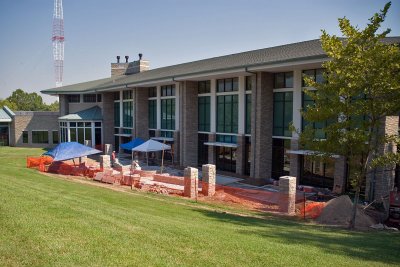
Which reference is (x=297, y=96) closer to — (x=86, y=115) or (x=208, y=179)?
(x=208, y=179)

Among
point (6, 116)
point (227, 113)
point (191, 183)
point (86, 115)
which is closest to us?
point (191, 183)

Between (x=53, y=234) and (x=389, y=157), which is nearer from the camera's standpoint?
(x=53, y=234)

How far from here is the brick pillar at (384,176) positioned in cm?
1658

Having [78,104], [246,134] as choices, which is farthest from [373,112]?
[78,104]

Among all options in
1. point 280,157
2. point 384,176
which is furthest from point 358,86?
point 280,157

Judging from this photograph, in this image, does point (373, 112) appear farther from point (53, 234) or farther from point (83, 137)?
point (83, 137)

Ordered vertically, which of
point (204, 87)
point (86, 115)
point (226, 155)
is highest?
point (204, 87)

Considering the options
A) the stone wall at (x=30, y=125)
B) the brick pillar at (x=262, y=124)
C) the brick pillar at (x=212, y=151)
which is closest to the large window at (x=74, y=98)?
the stone wall at (x=30, y=125)

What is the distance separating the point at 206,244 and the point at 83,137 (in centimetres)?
3778

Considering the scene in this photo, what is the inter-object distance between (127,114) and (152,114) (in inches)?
189

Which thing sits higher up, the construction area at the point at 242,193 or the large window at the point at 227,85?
the large window at the point at 227,85

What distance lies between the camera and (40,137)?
47.3m

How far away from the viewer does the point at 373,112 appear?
11688mm

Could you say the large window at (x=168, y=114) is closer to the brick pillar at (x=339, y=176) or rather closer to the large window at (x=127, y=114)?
the large window at (x=127, y=114)
